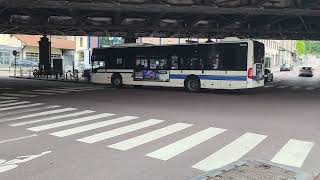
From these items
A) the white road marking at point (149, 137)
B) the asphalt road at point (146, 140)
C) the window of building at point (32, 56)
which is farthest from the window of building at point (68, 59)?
the white road marking at point (149, 137)

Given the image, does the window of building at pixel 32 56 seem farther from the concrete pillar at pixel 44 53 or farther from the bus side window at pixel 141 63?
the bus side window at pixel 141 63

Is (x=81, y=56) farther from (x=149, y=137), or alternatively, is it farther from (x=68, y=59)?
(x=149, y=137)

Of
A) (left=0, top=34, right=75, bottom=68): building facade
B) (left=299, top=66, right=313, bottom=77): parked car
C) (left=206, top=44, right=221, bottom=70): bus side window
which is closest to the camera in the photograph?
(left=206, top=44, right=221, bottom=70): bus side window

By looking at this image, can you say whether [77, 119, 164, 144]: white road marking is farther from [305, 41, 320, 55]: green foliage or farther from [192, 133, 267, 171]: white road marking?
[305, 41, 320, 55]: green foliage

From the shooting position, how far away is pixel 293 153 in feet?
28.8

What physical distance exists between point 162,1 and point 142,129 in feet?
35.8

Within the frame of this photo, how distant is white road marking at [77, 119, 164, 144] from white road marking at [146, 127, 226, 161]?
174cm

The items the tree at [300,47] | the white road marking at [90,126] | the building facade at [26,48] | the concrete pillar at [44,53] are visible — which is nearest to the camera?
the white road marking at [90,126]

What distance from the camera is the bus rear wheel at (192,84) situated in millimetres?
25203

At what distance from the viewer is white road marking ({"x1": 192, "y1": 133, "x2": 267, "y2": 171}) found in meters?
7.62

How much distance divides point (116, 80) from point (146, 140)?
65.3 ft

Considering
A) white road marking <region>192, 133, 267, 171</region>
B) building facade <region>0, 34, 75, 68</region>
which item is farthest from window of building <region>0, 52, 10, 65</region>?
white road marking <region>192, 133, 267, 171</region>

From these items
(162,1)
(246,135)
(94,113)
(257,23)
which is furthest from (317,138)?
(257,23)

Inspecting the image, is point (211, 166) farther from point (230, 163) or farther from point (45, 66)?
point (45, 66)
